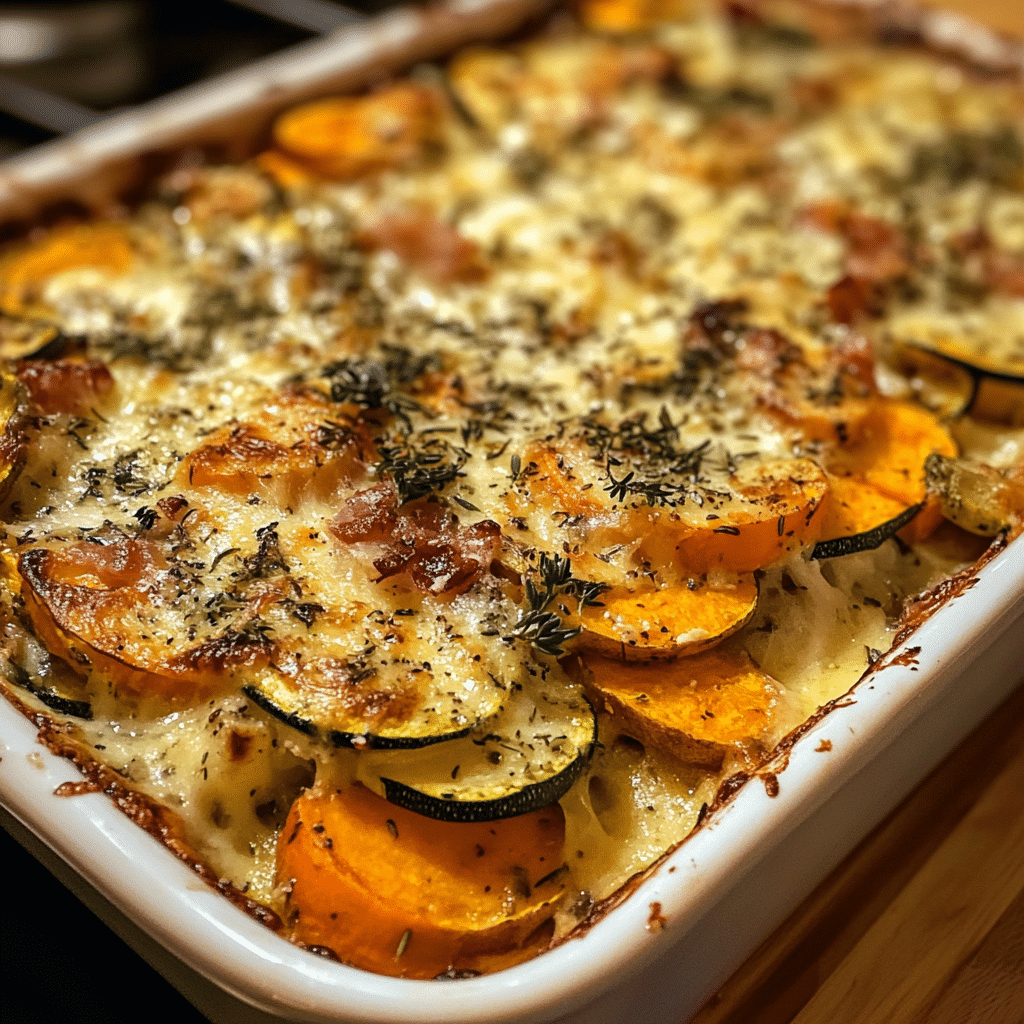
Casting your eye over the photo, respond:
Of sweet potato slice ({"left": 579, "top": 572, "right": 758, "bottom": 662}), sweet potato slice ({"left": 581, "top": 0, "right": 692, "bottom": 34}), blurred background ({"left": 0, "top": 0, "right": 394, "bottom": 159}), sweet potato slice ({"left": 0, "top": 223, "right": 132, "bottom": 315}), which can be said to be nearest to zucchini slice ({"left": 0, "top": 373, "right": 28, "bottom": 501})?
sweet potato slice ({"left": 0, "top": 223, "right": 132, "bottom": 315})

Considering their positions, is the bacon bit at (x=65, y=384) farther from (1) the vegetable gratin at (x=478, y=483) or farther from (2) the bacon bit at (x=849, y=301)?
(2) the bacon bit at (x=849, y=301)

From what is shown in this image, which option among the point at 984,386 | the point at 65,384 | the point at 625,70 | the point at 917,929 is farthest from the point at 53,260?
the point at 917,929

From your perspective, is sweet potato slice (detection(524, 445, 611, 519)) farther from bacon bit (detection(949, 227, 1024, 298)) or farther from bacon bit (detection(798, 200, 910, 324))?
bacon bit (detection(949, 227, 1024, 298))

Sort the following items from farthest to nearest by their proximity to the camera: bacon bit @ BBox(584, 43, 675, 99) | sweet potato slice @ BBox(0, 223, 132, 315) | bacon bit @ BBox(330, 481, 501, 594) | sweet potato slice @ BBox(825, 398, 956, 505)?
bacon bit @ BBox(584, 43, 675, 99)
sweet potato slice @ BBox(0, 223, 132, 315)
sweet potato slice @ BBox(825, 398, 956, 505)
bacon bit @ BBox(330, 481, 501, 594)

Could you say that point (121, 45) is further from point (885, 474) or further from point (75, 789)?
point (75, 789)

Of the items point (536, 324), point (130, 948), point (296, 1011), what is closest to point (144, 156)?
point (536, 324)

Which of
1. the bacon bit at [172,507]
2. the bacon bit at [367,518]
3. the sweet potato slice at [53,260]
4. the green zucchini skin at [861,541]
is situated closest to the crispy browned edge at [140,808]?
the bacon bit at [172,507]

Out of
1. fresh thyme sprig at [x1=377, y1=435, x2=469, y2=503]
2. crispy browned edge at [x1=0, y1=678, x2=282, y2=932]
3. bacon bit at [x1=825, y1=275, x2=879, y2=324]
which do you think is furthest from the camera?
bacon bit at [x1=825, y1=275, x2=879, y2=324]
